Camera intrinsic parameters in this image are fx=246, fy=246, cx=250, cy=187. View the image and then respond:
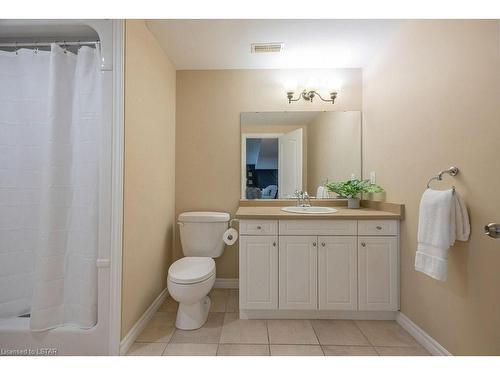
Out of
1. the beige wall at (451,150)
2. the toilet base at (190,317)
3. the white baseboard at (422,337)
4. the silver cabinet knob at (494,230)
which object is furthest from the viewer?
the toilet base at (190,317)

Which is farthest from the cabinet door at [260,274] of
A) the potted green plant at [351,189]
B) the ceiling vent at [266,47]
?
the ceiling vent at [266,47]

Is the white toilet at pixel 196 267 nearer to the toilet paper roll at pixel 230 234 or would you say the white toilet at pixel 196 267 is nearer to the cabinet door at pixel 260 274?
the toilet paper roll at pixel 230 234

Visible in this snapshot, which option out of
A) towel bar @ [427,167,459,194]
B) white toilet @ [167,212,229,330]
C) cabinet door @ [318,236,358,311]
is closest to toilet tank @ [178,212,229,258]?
white toilet @ [167,212,229,330]

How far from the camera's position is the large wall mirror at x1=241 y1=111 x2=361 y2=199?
252cm

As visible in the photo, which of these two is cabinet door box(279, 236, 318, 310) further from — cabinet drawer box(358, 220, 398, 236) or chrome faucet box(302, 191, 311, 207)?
chrome faucet box(302, 191, 311, 207)

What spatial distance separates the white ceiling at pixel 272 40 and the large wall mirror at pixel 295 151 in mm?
490

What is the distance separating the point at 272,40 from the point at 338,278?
78.8 inches

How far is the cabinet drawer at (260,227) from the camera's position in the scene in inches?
76.2

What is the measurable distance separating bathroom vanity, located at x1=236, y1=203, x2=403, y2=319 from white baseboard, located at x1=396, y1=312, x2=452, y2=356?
0.10m
